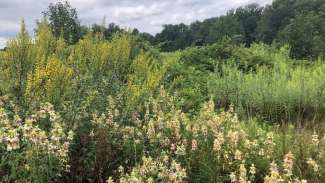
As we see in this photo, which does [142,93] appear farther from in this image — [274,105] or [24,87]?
[274,105]

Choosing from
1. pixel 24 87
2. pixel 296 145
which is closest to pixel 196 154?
pixel 296 145

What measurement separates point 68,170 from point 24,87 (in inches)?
56.0

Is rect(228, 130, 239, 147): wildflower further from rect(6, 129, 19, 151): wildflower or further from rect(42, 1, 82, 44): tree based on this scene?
rect(42, 1, 82, 44): tree

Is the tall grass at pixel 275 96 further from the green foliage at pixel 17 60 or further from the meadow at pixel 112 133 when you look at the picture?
the green foliage at pixel 17 60

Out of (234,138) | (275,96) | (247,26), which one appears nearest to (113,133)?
(234,138)

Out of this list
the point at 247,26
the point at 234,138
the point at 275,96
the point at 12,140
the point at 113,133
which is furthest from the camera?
the point at 247,26

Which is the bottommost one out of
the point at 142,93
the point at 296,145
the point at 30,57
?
the point at 296,145

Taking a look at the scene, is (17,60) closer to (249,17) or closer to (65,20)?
(65,20)

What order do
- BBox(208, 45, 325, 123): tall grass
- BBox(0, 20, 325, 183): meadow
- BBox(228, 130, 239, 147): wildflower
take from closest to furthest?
1. BBox(0, 20, 325, 183): meadow
2. BBox(228, 130, 239, 147): wildflower
3. BBox(208, 45, 325, 123): tall grass

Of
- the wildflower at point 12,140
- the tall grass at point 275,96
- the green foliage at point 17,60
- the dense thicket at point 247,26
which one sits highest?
the dense thicket at point 247,26

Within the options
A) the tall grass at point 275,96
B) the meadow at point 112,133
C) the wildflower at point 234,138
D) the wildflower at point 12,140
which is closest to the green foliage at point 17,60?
the meadow at point 112,133

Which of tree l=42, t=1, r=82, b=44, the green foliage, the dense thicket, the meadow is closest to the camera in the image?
the meadow

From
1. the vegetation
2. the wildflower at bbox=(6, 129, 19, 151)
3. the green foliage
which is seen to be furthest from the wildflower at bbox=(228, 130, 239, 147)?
the green foliage

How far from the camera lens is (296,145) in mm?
5043
